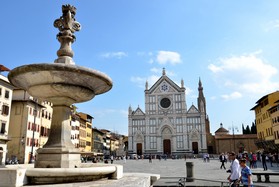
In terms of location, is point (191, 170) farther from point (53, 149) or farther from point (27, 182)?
point (27, 182)

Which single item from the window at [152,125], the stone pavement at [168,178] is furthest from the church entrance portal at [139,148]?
the stone pavement at [168,178]

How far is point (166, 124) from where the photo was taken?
62219 millimetres

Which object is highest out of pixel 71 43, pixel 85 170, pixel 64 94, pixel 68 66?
pixel 71 43

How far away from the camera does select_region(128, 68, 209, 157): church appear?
59.9 m

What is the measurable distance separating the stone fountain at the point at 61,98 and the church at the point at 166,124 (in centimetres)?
5497

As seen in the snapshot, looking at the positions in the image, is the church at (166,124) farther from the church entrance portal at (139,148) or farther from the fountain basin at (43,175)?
the fountain basin at (43,175)

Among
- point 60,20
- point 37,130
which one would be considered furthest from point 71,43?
point 37,130

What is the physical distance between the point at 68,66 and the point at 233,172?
5.29 metres

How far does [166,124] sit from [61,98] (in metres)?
56.3

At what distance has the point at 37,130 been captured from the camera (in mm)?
36906

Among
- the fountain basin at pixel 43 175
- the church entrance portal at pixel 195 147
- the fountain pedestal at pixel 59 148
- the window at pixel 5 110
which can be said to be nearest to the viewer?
the fountain basin at pixel 43 175

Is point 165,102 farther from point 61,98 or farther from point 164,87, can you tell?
point 61,98

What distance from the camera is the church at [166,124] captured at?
59.9 metres

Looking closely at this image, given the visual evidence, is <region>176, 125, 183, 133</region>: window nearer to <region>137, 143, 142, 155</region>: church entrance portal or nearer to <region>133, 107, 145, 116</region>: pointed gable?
<region>133, 107, 145, 116</region>: pointed gable
